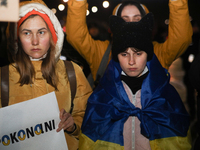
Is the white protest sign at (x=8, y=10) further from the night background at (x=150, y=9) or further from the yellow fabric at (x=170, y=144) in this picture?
the yellow fabric at (x=170, y=144)

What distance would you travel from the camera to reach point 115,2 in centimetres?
214

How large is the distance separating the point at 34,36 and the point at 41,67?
0.25 metres

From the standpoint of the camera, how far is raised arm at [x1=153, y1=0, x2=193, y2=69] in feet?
5.74

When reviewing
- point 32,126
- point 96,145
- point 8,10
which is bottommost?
point 96,145

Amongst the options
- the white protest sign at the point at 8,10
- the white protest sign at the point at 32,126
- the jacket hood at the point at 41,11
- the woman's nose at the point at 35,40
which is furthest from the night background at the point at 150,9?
the white protest sign at the point at 32,126

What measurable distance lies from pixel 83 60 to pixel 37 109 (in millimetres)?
709

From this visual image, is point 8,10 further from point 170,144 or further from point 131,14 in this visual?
point 170,144

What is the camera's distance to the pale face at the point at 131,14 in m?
1.87

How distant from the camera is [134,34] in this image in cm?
164

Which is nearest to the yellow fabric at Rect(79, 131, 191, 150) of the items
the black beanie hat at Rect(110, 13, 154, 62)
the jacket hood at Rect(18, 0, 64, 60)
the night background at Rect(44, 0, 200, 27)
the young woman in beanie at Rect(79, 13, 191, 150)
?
the young woman in beanie at Rect(79, 13, 191, 150)

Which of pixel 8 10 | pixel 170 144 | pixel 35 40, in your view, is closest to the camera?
pixel 8 10

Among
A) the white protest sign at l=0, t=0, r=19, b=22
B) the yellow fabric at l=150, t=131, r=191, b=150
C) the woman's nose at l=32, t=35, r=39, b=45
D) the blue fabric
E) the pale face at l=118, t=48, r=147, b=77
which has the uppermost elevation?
the white protest sign at l=0, t=0, r=19, b=22

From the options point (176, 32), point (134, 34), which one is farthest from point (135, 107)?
point (176, 32)

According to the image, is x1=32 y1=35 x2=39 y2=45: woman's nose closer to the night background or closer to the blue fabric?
the night background
